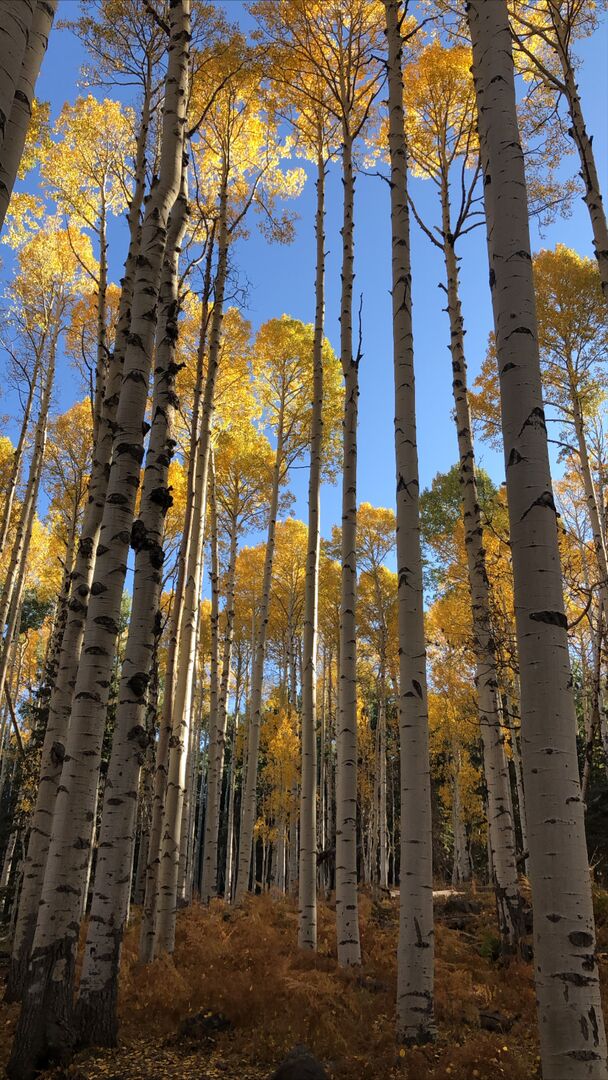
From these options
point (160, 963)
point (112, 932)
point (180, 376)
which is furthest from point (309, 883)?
point (180, 376)

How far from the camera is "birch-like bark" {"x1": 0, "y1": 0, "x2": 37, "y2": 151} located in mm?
2121

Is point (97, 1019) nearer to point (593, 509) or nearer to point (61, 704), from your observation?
point (61, 704)

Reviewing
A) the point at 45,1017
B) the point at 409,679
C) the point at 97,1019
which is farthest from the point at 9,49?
the point at 97,1019

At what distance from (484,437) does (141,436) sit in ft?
34.1

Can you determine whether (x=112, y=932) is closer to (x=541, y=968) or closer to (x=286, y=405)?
(x=541, y=968)

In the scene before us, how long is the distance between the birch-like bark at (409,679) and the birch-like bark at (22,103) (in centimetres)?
356

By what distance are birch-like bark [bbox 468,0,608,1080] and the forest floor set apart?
2.16m

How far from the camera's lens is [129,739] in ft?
15.1

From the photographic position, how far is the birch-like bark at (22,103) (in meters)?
2.44

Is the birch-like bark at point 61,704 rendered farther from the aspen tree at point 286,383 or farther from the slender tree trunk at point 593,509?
the aspen tree at point 286,383

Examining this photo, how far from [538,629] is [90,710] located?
3426 millimetres

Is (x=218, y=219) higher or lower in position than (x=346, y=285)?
higher

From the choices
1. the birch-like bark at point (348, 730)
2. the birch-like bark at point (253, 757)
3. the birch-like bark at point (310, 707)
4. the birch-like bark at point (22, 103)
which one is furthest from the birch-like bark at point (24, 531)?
the birch-like bark at point (22, 103)

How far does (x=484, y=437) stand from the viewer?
13.8 m
